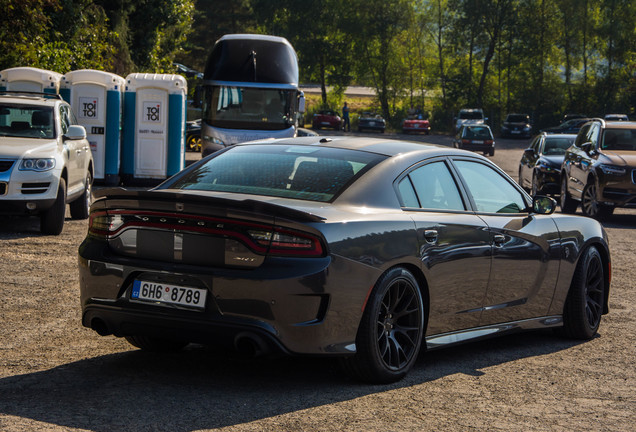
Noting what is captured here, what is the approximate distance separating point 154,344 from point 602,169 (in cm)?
1414

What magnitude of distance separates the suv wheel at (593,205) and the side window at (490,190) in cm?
1216

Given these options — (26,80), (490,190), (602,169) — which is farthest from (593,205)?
(490,190)

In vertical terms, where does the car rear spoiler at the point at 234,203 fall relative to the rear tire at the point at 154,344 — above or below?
above

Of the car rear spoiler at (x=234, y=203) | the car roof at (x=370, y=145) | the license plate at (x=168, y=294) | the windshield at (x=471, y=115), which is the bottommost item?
the windshield at (x=471, y=115)

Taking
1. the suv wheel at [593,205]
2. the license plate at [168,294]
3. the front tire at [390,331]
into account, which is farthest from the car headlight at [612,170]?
the license plate at [168,294]

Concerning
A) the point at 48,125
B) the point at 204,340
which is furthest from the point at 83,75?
the point at 204,340

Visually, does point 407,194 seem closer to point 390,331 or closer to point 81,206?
point 390,331

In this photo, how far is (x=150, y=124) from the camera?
23531 mm

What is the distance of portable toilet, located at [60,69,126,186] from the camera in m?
22.2

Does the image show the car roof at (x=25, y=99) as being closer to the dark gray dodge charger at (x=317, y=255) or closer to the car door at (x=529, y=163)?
the dark gray dodge charger at (x=317, y=255)

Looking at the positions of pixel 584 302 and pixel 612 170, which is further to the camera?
pixel 612 170

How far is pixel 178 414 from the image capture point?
4891mm

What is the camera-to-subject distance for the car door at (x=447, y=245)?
6.13m

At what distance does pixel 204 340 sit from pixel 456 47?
80.7m
